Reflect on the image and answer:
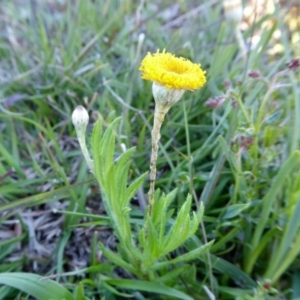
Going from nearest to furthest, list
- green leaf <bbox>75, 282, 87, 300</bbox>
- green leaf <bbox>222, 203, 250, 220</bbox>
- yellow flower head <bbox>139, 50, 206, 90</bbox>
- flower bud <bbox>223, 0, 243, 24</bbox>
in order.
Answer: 1. yellow flower head <bbox>139, 50, 206, 90</bbox>
2. green leaf <bbox>75, 282, 87, 300</bbox>
3. green leaf <bbox>222, 203, 250, 220</bbox>
4. flower bud <bbox>223, 0, 243, 24</bbox>

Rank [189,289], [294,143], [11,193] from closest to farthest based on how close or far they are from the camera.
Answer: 1. [189,289]
2. [294,143]
3. [11,193]

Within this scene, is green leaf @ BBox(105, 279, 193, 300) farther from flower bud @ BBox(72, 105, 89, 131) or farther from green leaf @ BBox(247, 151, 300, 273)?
flower bud @ BBox(72, 105, 89, 131)

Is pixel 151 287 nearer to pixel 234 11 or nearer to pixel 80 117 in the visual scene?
pixel 80 117

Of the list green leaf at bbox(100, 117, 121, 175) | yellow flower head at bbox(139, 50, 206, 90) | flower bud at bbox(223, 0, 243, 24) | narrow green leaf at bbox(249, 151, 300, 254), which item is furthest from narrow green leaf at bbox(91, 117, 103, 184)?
flower bud at bbox(223, 0, 243, 24)

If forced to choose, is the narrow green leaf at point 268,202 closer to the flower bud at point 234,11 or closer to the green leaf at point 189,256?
the green leaf at point 189,256

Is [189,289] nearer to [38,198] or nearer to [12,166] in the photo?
[38,198]

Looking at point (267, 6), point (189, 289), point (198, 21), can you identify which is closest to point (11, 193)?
point (189, 289)

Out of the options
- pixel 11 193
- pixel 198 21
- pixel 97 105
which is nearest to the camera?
pixel 11 193

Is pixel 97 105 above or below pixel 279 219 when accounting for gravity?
Answer: above
